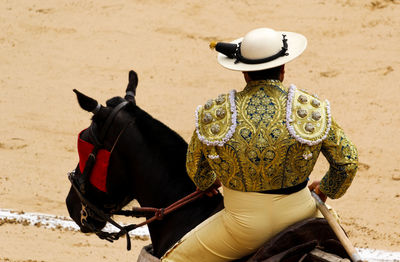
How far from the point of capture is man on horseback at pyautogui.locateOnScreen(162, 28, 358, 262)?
10.8 feet

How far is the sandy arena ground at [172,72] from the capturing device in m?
8.00

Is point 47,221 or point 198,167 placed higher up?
point 198,167

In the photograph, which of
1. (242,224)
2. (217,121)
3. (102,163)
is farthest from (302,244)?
(102,163)

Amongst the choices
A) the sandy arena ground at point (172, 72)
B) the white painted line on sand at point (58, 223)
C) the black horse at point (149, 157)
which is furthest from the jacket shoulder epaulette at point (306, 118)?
the sandy arena ground at point (172, 72)

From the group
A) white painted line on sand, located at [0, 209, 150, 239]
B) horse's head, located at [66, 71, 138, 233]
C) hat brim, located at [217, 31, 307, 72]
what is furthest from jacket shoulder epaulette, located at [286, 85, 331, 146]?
white painted line on sand, located at [0, 209, 150, 239]

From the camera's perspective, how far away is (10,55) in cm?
1076

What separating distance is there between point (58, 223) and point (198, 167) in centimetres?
362

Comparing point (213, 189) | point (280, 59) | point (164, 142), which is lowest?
point (213, 189)

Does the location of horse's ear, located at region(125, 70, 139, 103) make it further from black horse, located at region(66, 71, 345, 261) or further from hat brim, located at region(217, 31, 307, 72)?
hat brim, located at region(217, 31, 307, 72)

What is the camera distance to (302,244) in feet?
11.0

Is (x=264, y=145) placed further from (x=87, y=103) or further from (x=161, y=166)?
(x=87, y=103)

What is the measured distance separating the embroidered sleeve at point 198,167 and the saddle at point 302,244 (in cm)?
49

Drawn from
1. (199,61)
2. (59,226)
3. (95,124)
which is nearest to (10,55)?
(199,61)

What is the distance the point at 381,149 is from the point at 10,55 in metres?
5.56
